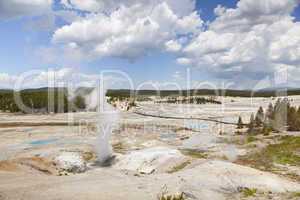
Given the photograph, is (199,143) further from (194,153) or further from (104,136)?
(104,136)

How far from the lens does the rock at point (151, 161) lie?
2569cm

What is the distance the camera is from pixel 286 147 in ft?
117

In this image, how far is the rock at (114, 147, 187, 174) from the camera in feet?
84.3

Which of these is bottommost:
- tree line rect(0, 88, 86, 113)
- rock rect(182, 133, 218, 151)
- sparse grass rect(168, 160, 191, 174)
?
rock rect(182, 133, 218, 151)

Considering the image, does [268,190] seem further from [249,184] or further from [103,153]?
[103,153]

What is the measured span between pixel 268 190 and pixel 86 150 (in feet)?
75.4

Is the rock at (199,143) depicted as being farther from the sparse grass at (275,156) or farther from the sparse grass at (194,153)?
the sparse grass at (275,156)

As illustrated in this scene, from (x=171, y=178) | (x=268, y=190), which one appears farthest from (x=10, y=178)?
(x=268, y=190)

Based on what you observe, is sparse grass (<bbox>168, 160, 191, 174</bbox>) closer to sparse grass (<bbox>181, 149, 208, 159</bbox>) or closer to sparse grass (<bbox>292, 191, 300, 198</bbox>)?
sparse grass (<bbox>181, 149, 208, 159</bbox>)

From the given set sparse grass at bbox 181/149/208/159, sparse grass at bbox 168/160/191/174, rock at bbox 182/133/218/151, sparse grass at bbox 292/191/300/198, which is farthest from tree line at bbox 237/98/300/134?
sparse grass at bbox 292/191/300/198

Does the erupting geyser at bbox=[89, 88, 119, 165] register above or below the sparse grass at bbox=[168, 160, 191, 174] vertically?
above

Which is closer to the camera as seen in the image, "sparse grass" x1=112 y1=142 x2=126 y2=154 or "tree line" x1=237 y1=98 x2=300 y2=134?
"sparse grass" x1=112 y1=142 x2=126 y2=154

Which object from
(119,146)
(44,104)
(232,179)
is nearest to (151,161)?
(232,179)

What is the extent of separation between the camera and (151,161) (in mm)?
26938
